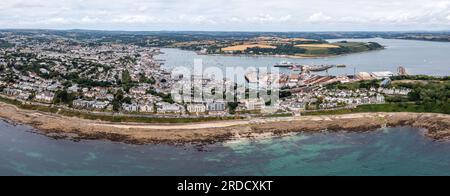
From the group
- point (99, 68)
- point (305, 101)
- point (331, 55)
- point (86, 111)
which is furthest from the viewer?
point (331, 55)

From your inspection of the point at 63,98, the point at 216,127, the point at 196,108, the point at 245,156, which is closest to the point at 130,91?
the point at 63,98

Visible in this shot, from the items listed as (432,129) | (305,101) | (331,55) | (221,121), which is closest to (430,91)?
(432,129)

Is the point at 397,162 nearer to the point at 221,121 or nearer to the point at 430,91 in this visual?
the point at 221,121

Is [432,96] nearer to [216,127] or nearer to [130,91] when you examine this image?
[216,127]

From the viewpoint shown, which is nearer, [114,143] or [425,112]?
[114,143]

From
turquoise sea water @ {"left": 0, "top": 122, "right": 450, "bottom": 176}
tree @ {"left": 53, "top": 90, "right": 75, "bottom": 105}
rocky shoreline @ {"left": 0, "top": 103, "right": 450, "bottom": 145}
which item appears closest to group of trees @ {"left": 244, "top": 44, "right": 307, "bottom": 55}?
tree @ {"left": 53, "top": 90, "right": 75, "bottom": 105}

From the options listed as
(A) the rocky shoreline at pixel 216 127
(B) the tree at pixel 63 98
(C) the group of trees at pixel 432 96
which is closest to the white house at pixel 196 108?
(A) the rocky shoreline at pixel 216 127
